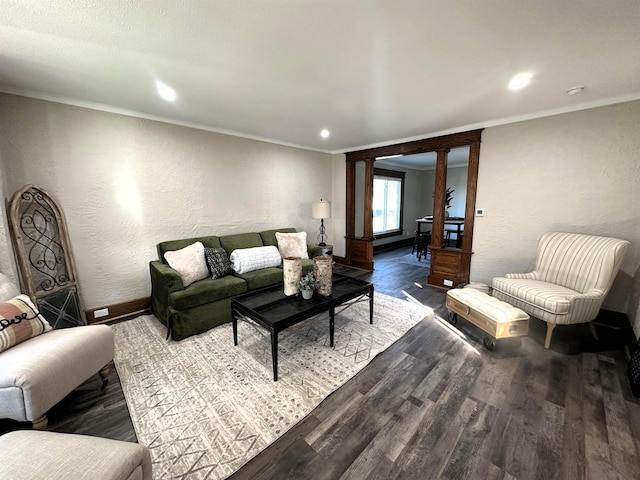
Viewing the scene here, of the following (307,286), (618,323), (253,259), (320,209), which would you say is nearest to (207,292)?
(253,259)

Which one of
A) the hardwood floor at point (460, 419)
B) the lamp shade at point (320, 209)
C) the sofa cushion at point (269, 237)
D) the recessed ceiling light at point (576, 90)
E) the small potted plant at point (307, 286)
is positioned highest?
the recessed ceiling light at point (576, 90)

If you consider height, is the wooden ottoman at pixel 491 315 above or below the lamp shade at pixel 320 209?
below

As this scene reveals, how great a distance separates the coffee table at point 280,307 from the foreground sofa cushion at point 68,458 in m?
1.03

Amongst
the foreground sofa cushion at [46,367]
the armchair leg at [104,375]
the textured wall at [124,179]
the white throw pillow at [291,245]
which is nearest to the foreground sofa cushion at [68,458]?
the foreground sofa cushion at [46,367]

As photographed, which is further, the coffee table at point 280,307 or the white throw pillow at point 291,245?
the white throw pillow at point 291,245

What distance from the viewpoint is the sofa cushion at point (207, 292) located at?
2.54 m

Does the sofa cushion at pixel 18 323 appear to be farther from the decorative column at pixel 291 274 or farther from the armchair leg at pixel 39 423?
the decorative column at pixel 291 274

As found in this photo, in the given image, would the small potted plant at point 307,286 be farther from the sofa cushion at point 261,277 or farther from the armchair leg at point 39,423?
the armchair leg at point 39,423

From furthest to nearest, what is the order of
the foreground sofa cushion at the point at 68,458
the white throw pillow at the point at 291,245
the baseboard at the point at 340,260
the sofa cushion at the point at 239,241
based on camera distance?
1. the baseboard at the point at 340,260
2. the white throw pillow at the point at 291,245
3. the sofa cushion at the point at 239,241
4. the foreground sofa cushion at the point at 68,458

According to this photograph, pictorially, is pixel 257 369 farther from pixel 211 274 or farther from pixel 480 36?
pixel 480 36

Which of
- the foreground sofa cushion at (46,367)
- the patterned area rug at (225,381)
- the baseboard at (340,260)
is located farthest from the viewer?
the baseboard at (340,260)

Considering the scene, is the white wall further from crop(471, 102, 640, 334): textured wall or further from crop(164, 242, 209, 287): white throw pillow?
crop(164, 242, 209, 287): white throw pillow

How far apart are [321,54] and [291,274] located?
183 centimetres

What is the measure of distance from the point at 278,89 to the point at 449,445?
9.84 ft
